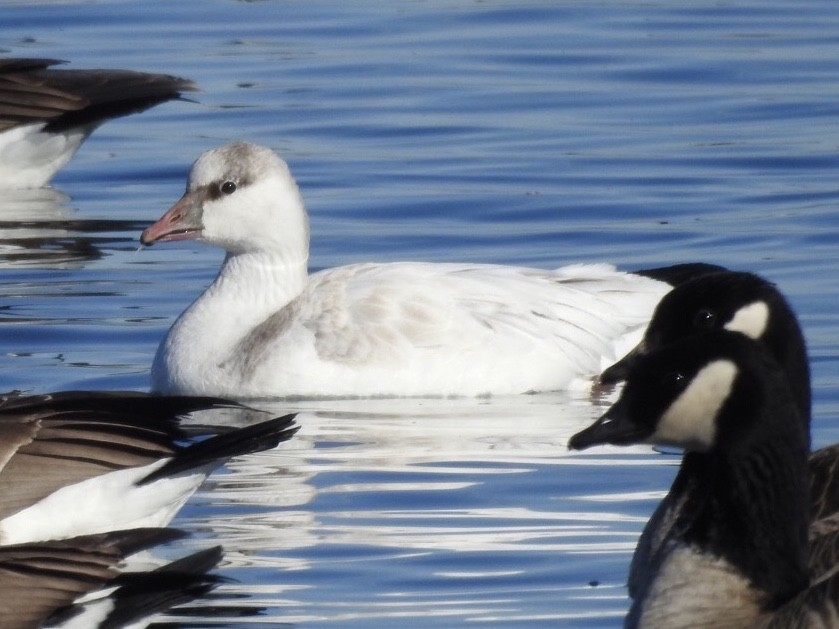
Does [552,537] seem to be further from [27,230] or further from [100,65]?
[100,65]

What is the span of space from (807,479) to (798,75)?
1165 centimetres

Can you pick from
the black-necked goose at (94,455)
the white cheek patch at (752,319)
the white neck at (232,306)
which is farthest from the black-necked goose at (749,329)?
the white neck at (232,306)

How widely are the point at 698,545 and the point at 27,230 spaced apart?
887 centimetres

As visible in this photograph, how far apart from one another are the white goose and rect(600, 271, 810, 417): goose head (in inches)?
106

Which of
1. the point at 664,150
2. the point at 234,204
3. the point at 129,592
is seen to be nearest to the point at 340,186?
the point at 664,150

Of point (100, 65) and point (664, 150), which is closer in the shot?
point (664, 150)

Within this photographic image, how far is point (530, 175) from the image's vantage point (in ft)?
48.3

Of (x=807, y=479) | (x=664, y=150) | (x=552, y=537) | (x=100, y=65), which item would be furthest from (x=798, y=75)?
(x=807, y=479)

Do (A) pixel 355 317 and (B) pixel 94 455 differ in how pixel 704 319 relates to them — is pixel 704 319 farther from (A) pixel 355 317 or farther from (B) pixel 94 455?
(A) pixel 355 317

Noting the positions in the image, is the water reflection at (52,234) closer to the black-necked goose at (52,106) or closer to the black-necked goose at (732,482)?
the black-necked goose at (52,106)

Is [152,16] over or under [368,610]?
over

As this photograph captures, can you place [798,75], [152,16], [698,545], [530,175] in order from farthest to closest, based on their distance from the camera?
[152,16], [798,75], [530,175], [698,545]

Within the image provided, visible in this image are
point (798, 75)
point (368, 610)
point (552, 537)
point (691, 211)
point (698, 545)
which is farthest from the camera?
point (798, 75)

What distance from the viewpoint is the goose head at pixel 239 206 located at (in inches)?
419
